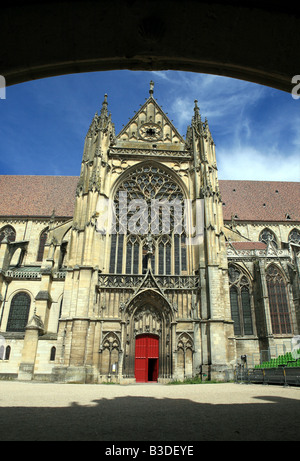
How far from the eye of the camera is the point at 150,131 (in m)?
24.2

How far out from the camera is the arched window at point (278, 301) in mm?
20672

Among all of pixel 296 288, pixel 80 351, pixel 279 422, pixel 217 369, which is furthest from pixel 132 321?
pixel 279 422

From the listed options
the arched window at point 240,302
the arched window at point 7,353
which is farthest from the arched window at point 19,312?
the arched window at point 240,302

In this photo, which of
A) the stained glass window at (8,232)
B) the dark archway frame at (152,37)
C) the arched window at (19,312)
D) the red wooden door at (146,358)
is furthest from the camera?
the stained glass window at (8,232)

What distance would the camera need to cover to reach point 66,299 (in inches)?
698

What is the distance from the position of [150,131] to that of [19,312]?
53.1 feet

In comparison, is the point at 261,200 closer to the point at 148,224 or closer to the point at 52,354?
the point at 148,224

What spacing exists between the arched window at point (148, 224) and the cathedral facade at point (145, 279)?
71mm

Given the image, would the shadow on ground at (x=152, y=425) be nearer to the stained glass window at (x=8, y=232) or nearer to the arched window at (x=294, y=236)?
the stained glass window at (x=8, y=232)

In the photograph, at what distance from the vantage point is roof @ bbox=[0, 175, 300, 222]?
29.6 meters

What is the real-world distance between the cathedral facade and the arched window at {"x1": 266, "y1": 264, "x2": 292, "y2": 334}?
68 mm

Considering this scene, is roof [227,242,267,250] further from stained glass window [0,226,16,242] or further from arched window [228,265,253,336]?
stained glass window [0,226,16,242]

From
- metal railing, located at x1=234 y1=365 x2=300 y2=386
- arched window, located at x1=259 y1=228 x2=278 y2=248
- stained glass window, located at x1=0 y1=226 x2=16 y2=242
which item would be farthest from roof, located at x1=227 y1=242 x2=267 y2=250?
stained glass window, located at x1=0 y1=226 x2=16 y2=242
